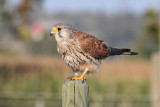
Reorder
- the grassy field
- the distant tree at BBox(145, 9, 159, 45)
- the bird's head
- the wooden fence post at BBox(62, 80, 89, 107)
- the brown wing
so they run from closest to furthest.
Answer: the wooden fence post at BBox(62, 80, 89, 107) → the bird's head → the brown wing → the grassy field → the distant tree at BBox(145, 9, 159, 45)

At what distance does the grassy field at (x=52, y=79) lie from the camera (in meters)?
13.6

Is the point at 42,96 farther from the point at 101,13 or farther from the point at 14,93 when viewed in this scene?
the point at 101,13

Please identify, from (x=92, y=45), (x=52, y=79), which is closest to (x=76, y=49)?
(x=92, y=45)

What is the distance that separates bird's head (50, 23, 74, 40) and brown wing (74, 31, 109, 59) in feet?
0.62

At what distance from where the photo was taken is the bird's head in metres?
5.93

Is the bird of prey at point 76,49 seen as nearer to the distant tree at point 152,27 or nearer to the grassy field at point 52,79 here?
the grassy field at point 52,79

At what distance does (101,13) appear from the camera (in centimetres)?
18238

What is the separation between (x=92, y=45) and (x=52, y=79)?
7.86 metres

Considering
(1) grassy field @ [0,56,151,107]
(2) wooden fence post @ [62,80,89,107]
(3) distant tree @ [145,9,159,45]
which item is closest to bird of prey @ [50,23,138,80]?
(2) wooden fence post @ [62,80,89,107]

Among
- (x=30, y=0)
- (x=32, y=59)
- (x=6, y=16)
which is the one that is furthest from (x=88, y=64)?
(x=30, y=0)

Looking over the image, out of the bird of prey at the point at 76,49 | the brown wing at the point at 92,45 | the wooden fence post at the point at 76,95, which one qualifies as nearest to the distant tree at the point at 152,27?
the brown wing at the point at 92,45

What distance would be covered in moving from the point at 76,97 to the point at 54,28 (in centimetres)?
138

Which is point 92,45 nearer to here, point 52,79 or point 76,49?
point 76,49

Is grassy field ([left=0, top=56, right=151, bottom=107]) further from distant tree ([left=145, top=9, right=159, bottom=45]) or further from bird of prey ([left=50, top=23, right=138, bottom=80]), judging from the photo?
distant tree ([left=145, top=9, right=159, bottom=45])
